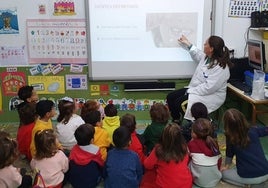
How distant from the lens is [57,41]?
3781mm

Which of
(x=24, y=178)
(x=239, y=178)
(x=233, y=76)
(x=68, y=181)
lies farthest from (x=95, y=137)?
(x=233, y=76)

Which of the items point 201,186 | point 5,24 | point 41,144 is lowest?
point 201,186

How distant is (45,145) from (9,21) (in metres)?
2.04

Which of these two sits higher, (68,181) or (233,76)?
(233,76)

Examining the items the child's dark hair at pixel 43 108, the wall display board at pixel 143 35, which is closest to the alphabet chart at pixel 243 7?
the wall display board at pixel 143 35

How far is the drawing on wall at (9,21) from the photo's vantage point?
3.71 meters

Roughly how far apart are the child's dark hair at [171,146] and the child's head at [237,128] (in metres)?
0.38

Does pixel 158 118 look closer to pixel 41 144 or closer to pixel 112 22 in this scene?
pixel 41 144

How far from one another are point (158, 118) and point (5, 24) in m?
2.18

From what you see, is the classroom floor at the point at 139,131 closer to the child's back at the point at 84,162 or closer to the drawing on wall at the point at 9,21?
the child's back at the point at 84,162

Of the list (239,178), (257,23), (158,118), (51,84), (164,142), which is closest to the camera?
(164,142)

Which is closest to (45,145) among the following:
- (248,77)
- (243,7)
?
(248,77)

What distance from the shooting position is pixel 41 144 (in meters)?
2.28

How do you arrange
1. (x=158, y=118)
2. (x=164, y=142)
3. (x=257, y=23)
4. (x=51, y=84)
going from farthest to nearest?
1. (x=51, y=84)
2. (x=257, y=23)
3. (x=158, y=118)
4. (x=164, y=142)
